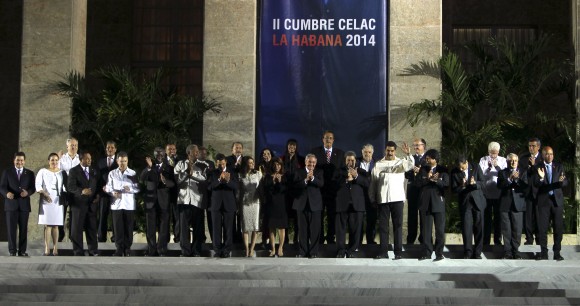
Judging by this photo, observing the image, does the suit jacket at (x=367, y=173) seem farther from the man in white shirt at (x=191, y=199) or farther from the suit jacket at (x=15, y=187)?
the suit jacket at (x=15, y=187)

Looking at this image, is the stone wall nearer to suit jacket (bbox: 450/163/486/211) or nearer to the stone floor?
the stone floor

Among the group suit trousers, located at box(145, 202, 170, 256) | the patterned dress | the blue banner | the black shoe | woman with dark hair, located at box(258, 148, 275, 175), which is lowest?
the black shoe

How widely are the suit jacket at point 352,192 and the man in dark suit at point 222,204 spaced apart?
5.59ft

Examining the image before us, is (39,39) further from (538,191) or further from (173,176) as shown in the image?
(538,191)

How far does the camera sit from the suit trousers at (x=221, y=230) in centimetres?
1856

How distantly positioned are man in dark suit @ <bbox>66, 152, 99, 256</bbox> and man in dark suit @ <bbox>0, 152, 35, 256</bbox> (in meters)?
0.71

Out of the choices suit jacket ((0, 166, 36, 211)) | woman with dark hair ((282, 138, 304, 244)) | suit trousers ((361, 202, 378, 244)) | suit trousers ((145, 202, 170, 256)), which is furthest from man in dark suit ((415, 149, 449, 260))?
suit jacket ((0, 166, 36, 211))

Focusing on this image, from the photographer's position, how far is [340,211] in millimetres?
18641

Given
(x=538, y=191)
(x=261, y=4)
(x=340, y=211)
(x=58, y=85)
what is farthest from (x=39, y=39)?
(x=538, y=191)

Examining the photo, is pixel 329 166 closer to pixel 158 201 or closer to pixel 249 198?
pixel 249 198

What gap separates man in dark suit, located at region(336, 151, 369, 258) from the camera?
1850 centimetres

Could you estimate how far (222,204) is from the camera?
18688mm

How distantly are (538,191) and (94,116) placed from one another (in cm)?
906

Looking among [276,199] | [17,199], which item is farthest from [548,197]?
[17,199]
